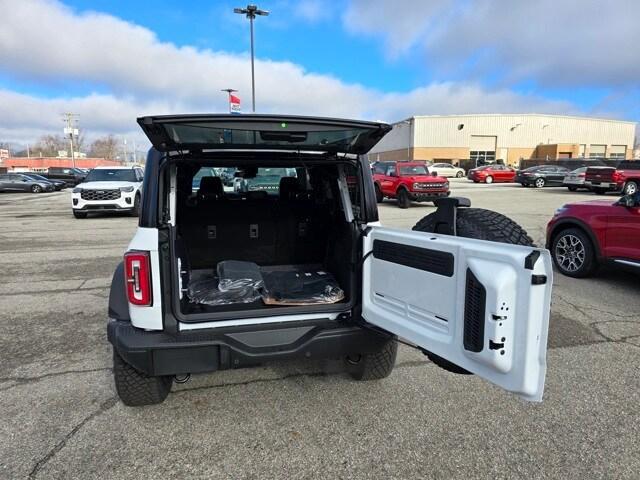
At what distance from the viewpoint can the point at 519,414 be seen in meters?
2.72

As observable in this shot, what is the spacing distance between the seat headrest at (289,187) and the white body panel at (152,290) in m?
1.80

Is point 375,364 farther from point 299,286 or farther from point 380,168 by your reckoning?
point 380,168

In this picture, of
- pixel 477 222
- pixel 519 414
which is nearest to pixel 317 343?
pixel 477 222

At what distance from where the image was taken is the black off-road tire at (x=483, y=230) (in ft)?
7.18

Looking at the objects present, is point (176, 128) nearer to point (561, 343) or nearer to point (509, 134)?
point (561, 343)

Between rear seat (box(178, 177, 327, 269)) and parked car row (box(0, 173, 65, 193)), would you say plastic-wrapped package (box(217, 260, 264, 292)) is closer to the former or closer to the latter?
rear seat (box(178, 177, 327, 269))

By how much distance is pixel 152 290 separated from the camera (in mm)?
2412

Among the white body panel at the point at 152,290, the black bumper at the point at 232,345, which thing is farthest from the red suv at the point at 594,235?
the white body panel at the point at 152,290

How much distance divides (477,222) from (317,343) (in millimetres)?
1152

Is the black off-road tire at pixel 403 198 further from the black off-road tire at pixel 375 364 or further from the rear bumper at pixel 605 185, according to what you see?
the black off-road tire at pixel 375 364

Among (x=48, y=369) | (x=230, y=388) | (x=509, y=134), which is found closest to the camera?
(x=230, y=388)

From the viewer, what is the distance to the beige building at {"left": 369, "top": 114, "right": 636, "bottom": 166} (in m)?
65.0

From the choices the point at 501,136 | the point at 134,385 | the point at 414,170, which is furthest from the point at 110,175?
the point at 501,136

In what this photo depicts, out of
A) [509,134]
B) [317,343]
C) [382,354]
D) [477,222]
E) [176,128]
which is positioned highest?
[509,134]
